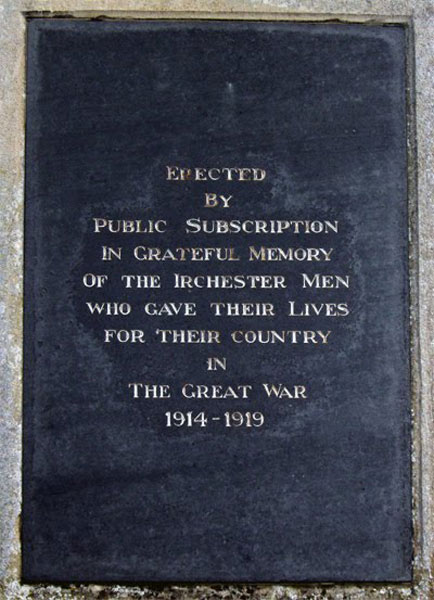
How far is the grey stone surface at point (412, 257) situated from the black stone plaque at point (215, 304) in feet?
0.18

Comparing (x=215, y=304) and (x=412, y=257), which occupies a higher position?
(x=412, y=257)

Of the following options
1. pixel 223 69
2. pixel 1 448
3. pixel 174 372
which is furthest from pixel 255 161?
pixel 1 448

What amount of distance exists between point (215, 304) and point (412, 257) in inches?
36.7

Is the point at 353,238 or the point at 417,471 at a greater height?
the point at 353,238

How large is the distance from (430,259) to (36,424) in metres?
1.93

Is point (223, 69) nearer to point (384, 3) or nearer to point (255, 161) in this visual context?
point (255, 161)

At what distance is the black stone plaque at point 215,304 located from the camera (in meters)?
3.11

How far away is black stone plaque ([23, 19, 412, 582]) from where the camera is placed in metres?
3.11

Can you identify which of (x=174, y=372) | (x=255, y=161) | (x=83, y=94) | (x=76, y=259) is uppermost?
(x=83, y=94)

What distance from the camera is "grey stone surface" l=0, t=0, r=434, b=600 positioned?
3.09 m

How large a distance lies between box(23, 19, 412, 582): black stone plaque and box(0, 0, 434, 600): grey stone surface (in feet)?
0.18

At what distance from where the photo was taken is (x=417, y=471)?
3146mm

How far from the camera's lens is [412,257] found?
10.5ft

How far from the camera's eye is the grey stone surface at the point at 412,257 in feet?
10.1
